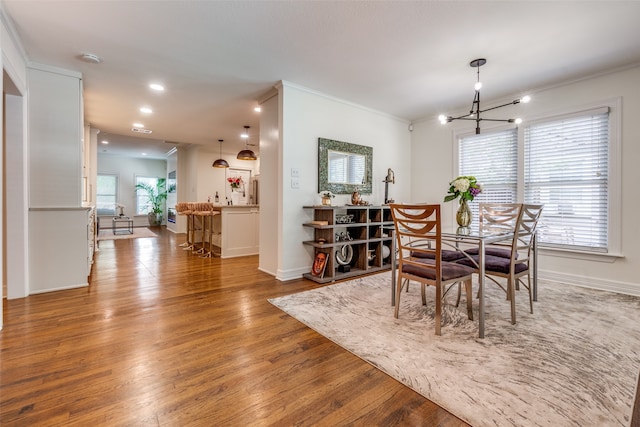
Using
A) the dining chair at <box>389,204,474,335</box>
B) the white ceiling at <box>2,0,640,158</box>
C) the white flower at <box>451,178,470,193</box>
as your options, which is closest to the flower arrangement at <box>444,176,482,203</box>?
the white flower at <box>451,178,470,193</box>

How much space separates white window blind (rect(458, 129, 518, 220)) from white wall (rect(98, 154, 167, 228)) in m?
10.9

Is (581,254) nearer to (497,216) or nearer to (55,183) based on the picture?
(497,216)

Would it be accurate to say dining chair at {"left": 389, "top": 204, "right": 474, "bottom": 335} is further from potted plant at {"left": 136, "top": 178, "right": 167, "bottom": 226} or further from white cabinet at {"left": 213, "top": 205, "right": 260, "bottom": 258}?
potted plant at {"left": 136, "top": 178, "right": 167, "bottom": 226}

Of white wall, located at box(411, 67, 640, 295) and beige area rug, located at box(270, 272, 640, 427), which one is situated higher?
white wall, located at box(411, 67, 640, 295)

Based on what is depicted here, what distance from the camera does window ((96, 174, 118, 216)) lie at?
10.8m

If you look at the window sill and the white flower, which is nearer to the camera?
the white flower

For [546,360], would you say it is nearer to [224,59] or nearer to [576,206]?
[576,206]

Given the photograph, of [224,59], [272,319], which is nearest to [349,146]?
[224,59]

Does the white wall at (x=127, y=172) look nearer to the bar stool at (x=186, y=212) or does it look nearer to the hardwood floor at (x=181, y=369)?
the bar stool at (x=186, y=212)

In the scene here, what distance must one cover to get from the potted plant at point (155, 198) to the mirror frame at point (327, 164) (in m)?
9.34

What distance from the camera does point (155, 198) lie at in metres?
11.3

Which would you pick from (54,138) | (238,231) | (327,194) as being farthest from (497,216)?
(54,138)

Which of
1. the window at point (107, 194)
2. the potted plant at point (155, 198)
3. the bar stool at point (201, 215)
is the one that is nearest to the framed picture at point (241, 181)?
the bar stool at point (201, 215)

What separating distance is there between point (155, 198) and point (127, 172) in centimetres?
144
